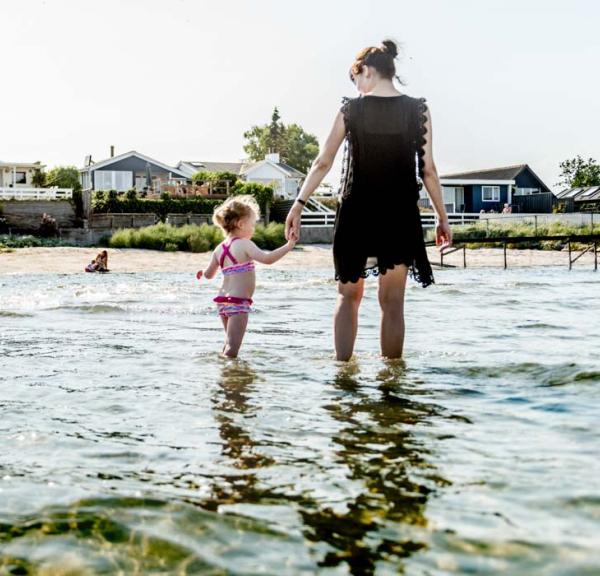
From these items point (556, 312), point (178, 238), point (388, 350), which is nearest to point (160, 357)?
point (388, 350)

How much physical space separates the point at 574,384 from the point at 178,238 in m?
30.5

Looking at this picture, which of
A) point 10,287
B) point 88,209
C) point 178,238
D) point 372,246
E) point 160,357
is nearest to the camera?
point 372,246

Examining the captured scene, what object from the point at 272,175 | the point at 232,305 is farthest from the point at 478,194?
the point at 232,305

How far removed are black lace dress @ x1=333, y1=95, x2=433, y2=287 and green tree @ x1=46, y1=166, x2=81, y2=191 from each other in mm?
71028

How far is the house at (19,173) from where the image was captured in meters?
65.4

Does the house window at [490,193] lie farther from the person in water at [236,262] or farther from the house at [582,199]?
the person in water at [236,262]

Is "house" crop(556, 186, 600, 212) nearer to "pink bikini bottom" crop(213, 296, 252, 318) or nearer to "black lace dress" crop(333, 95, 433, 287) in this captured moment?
"pink bikini bottom" crop(213, 296, 252, 318)

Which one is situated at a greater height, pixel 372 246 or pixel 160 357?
pixel 372 246

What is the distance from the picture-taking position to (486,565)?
7.25ft

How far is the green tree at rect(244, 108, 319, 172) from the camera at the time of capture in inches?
4899

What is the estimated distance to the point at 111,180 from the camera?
65562mm

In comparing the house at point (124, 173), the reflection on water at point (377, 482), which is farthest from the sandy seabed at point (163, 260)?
the house at point (124, 173)

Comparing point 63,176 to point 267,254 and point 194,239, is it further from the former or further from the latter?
point 267,254

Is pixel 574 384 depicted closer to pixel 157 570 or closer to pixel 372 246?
pixel 372 246
